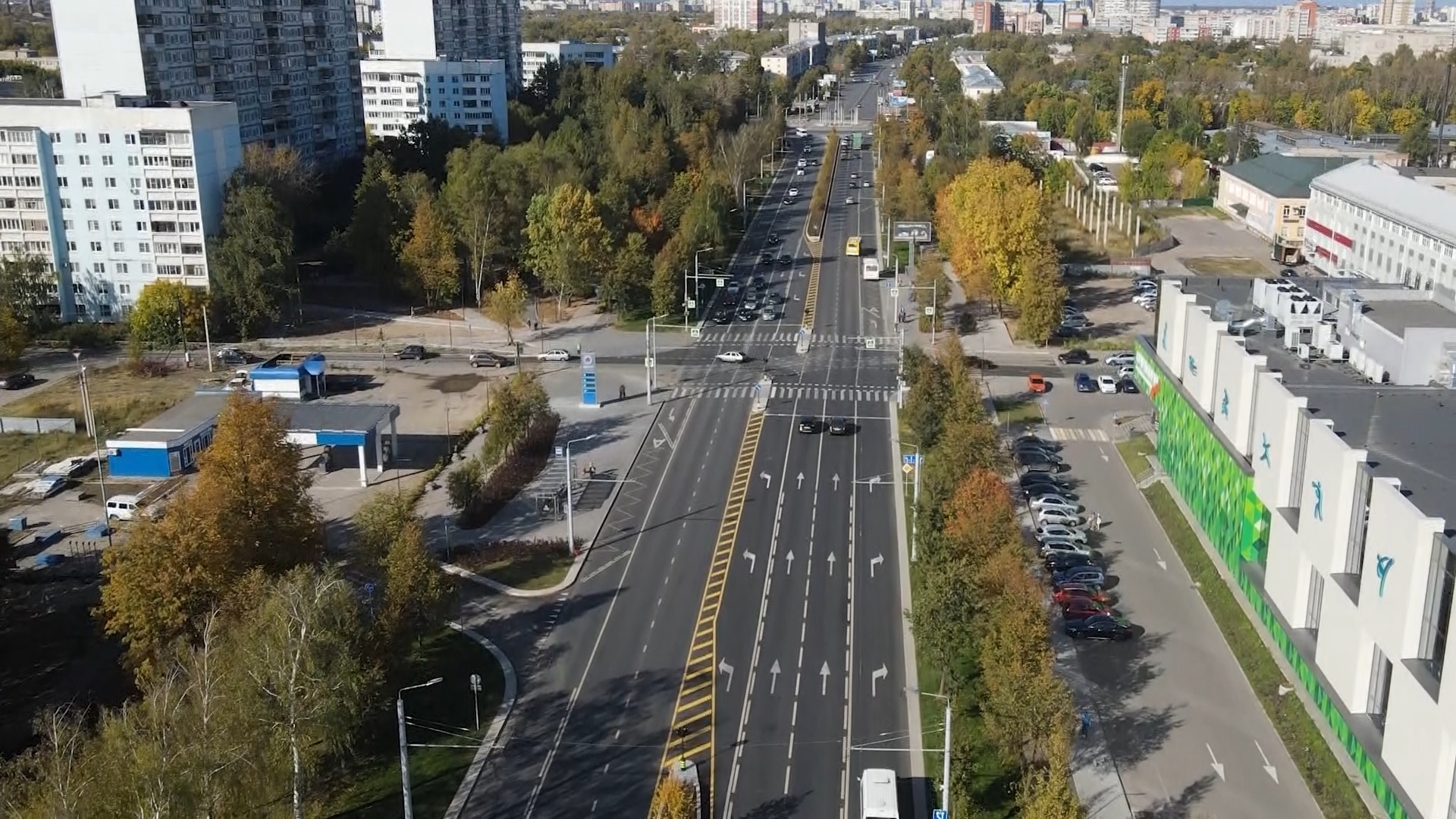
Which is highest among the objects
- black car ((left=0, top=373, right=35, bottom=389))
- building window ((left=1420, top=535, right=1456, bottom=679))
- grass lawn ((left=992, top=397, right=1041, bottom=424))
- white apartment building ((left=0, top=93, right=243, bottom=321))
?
white apartment building ((left=0, top=93, right=243, bottom=321))

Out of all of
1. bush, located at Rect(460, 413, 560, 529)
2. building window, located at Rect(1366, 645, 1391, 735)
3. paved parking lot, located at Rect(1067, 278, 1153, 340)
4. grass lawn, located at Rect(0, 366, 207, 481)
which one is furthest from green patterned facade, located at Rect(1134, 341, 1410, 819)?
grass lawn, located at Rect(0, 366, 207, 481)

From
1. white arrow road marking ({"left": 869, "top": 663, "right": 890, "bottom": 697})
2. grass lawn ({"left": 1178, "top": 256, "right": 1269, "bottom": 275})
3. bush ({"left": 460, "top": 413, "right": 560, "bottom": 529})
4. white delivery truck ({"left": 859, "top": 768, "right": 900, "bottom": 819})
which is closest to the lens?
white delivery truck ({"left": 859, "top": 768, "right": 900, "bottom": 819})

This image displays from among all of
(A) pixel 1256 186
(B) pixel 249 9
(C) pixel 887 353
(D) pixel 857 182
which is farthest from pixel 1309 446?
(D) pixel 857 182

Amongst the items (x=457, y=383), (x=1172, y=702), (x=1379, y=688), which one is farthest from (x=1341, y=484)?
(x=457, y=383)

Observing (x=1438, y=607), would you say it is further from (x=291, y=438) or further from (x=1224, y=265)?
(x=1224, y=265)

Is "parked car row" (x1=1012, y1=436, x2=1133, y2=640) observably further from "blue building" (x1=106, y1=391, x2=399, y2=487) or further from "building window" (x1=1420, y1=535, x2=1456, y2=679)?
"blue building" (x1=106, y1=391, x2=399, y2=487)
